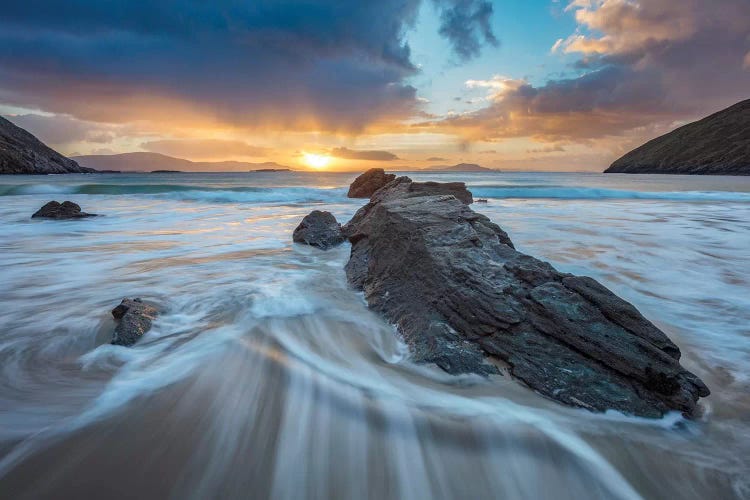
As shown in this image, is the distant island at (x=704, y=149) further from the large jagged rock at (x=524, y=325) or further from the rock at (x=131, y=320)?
the rock at (x=131, y=320)

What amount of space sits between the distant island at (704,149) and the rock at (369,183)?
285ft

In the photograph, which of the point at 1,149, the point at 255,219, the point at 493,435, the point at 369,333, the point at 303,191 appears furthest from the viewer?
the point at 1,149

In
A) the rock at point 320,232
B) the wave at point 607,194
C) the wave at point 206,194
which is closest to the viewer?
the rock at point 320,232

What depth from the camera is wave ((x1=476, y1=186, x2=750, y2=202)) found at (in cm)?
2409

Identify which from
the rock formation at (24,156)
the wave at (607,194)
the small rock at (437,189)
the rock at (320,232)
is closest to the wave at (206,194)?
the small rock at (437,189)

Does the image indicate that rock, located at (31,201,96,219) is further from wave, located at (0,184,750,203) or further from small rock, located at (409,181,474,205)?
small rock, located at (409,181,474,205)

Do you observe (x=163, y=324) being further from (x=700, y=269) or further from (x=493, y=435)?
(x=700, y=269)

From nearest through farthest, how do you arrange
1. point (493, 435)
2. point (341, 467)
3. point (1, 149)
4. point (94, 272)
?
point (341, 467)
point (493, 435)
point (94, 272)
point (1, 149)

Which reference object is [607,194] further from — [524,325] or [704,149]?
[704,149]

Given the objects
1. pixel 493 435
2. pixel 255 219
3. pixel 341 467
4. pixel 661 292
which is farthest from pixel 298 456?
pixel 255 219

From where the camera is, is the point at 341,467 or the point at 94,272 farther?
the point at 94,272

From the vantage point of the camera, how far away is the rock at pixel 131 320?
11.3 feet

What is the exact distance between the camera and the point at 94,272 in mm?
6160

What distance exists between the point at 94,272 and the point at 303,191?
22.3m
